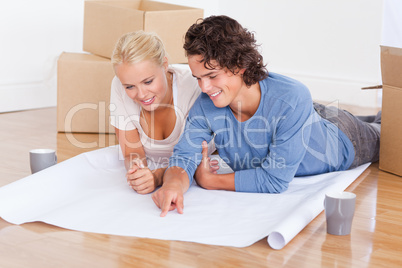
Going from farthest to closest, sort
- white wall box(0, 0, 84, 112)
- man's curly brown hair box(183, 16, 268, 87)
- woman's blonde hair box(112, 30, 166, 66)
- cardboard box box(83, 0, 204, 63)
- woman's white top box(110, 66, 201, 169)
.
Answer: white wall box(0, 0, 84, 112) → cardboard box box(83, 0, 204, 63) → woman's white top box(110, 66, 201, 169) → woman's blonde hair box(112, 30, 166, 66) → man's curly brown hair box(183, 16, 268, 87)

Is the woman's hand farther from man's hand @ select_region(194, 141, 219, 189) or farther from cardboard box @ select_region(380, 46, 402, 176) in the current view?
cardboard box @ select_region(380, 46, 402, 176)

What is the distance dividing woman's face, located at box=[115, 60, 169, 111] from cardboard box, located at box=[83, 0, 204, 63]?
0.83m

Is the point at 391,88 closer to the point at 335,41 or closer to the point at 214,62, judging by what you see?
the point at 214,62

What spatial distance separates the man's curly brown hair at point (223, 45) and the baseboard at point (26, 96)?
1.99 metres

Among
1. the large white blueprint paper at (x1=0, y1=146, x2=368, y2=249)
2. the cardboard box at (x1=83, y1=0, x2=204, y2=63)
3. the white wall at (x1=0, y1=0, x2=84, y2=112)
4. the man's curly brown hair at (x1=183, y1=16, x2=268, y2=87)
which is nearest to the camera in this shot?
the large white blueprint paper at (x1=0, y1=146, x2=368, y2=249)

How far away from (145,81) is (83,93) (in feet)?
3.51

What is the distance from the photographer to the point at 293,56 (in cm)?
434

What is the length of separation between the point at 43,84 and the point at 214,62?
7.03 ft

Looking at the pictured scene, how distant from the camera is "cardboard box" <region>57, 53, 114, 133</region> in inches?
115

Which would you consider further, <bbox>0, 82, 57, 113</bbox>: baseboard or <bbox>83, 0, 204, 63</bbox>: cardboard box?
<bbox>0, 82, 57, 113</bbox>: baseboard

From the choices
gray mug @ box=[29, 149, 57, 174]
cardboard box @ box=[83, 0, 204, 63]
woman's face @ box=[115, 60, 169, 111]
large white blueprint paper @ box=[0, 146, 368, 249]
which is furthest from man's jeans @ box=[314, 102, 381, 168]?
gray mug @ box=[29, 149, 57, 174]

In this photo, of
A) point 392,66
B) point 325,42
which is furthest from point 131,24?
point 325,42

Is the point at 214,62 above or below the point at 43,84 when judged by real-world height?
above

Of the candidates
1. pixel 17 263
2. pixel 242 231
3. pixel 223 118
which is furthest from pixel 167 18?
pixel 17 263
